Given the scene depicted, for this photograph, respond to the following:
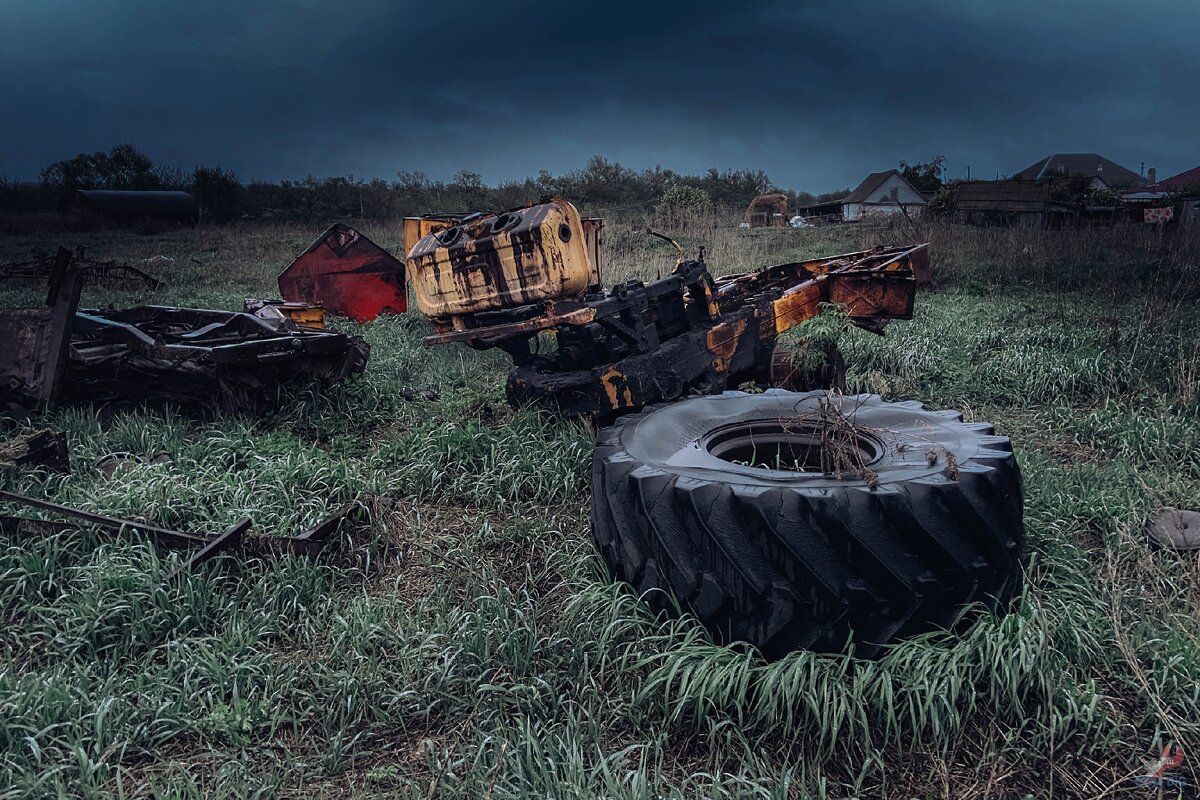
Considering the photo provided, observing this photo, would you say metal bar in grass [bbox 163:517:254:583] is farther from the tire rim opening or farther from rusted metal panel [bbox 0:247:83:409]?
rusted metal panel [bbox 0:247:83:409]

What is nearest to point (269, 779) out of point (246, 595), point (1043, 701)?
point (246, 595)

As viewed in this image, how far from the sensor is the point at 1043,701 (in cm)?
215

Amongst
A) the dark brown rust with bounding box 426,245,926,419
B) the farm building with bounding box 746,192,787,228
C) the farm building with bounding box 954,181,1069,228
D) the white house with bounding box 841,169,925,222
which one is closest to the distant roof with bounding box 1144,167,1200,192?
the white house with bounding box 841,169,925,222

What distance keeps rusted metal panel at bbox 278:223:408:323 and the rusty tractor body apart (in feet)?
14.8

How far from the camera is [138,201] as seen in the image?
82.1 ft

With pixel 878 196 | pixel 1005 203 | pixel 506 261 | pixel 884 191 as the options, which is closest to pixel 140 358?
pixel 506 261

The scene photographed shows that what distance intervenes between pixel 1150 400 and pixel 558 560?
4.41 metres

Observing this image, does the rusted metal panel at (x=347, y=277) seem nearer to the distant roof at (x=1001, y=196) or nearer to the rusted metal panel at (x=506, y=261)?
the rusted metal panel at (x=506, y=261)

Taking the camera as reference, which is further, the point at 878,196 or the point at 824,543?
the point at 878,196

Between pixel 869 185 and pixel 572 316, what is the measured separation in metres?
41.1

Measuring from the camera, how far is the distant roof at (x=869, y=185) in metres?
39.5

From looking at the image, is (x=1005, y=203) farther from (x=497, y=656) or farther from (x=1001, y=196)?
(x=497, y=656)

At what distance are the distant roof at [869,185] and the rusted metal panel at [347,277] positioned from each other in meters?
34.7

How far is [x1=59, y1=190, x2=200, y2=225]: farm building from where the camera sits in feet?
80.7
